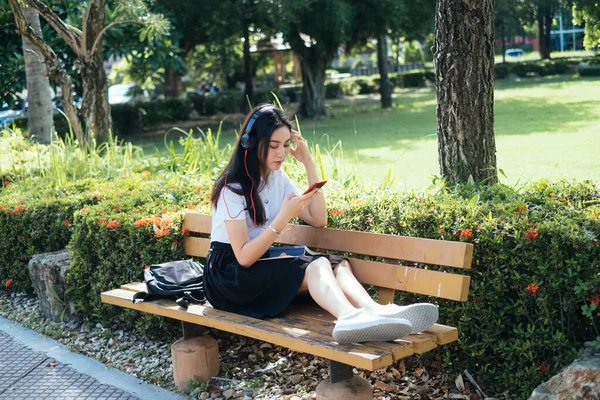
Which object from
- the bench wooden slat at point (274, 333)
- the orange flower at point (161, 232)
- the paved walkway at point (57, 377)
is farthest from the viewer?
the orange flower at point (161, 232)

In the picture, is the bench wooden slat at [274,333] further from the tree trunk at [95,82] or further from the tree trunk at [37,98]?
the tree trunk at [37,98]

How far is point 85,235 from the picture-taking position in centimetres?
533

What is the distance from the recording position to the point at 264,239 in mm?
3678

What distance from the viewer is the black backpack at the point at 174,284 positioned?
162 inches

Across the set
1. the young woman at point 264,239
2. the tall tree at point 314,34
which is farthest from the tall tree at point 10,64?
the young woman at point 264,239

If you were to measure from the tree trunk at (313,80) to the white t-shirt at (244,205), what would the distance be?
19.9 meters

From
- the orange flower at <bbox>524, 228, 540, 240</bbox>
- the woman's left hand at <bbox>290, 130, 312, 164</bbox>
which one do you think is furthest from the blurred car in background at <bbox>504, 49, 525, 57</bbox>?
the orange flower at <bbox>524, 228, 540, 240</bbox>

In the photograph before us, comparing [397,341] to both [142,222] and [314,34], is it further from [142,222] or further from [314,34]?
[314,34]

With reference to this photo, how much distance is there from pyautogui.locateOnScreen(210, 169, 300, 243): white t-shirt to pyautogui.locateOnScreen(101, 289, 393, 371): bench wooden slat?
436 millimetres

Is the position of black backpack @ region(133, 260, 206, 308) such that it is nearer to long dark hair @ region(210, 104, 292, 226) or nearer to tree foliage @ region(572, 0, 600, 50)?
long dark hair @ region(210, 104, 292, 226)

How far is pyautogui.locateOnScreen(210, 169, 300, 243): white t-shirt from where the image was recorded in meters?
3.87

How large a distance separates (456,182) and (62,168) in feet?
14.3

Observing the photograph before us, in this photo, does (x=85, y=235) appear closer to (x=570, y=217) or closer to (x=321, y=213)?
(x=321, y=213)

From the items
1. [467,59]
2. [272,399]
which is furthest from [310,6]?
[272,399]
